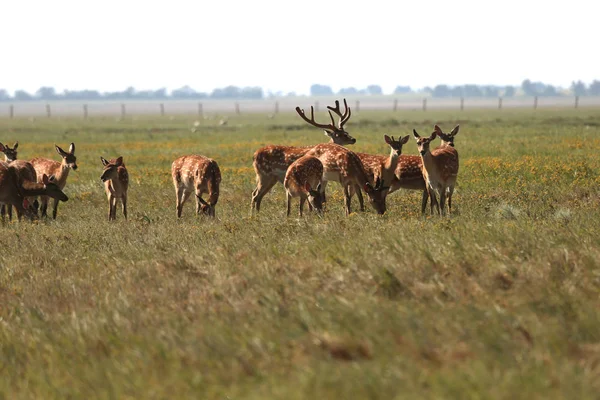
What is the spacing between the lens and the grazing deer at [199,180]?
51.3ft

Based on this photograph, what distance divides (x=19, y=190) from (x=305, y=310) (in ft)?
35.8

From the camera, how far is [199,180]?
16.1 meters

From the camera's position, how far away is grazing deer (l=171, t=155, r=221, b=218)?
615 inches

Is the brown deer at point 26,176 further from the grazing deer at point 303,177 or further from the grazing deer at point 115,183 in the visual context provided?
the grazing deer at point 303,177

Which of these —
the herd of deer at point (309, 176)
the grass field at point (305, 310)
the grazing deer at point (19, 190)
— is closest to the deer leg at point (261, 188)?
the herd of deer at point (309, 176)

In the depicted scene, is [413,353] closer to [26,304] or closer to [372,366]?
[372,366]

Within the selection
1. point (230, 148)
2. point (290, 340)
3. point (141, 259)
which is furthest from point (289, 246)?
point (230, 148)

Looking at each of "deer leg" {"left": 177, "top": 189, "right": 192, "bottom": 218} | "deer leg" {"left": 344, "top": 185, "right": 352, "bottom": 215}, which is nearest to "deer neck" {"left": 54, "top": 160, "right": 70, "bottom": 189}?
"deer leg" {"left": 177, "top": 189, "right": 192, "bottom": 218}

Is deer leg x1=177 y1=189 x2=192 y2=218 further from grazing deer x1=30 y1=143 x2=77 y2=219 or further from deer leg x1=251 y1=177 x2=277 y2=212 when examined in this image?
grazing deer x1=30 y1=143 x2=77 y2=219

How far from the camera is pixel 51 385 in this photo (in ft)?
20.6

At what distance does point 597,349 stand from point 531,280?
5.72ft

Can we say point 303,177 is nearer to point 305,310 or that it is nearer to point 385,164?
point 385,164

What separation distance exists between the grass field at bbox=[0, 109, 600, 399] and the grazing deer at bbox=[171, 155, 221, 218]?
2.55 metres

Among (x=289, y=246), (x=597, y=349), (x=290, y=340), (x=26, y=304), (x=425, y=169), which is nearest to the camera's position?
(x=597, y=349)
